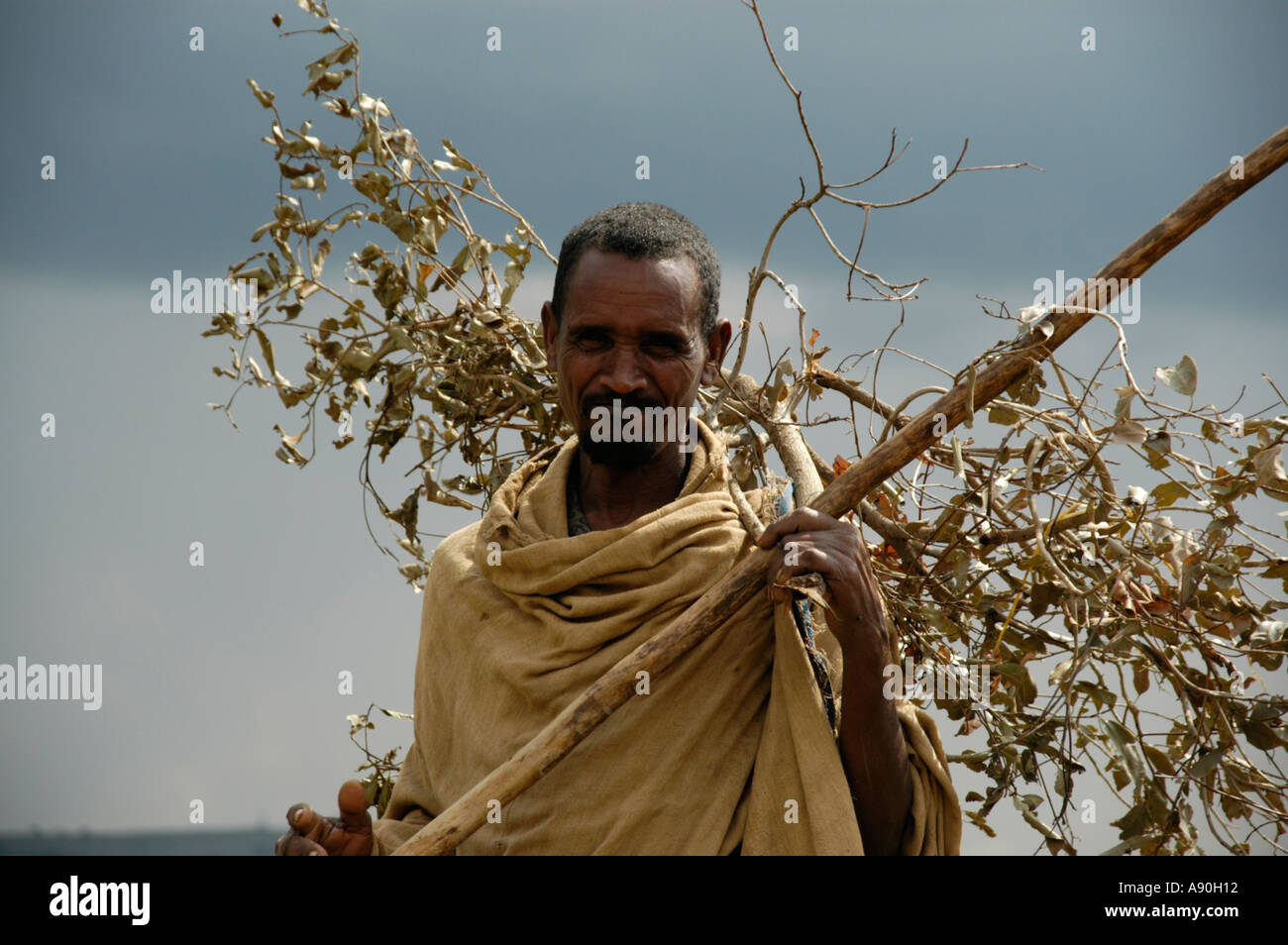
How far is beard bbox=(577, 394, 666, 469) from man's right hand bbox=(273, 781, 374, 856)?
1054 millimetres

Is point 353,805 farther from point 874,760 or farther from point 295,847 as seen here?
point 874,760

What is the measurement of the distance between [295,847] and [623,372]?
1.42 metres

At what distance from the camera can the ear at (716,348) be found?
348cm

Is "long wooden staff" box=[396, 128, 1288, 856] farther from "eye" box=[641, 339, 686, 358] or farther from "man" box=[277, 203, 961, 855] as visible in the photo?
"eye" box=[641, 339, 686, 358]

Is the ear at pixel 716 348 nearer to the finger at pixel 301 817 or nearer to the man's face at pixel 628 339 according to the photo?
the man's face at pixel 628 339

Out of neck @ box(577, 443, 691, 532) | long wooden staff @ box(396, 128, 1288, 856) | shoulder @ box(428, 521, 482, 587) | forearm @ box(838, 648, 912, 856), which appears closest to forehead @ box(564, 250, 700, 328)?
neck @ box(577, 443, 691, 532)

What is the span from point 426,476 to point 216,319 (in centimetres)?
97

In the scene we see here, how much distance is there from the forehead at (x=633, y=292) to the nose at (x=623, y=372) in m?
0.07

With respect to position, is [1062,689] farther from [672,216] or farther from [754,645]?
[672,216]

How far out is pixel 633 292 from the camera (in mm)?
3211

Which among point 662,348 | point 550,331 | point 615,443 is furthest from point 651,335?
point 550,331

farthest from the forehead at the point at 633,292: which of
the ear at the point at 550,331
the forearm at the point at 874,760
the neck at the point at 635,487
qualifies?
the forearm at the point at 874,760

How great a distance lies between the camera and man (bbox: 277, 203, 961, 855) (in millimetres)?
2990
